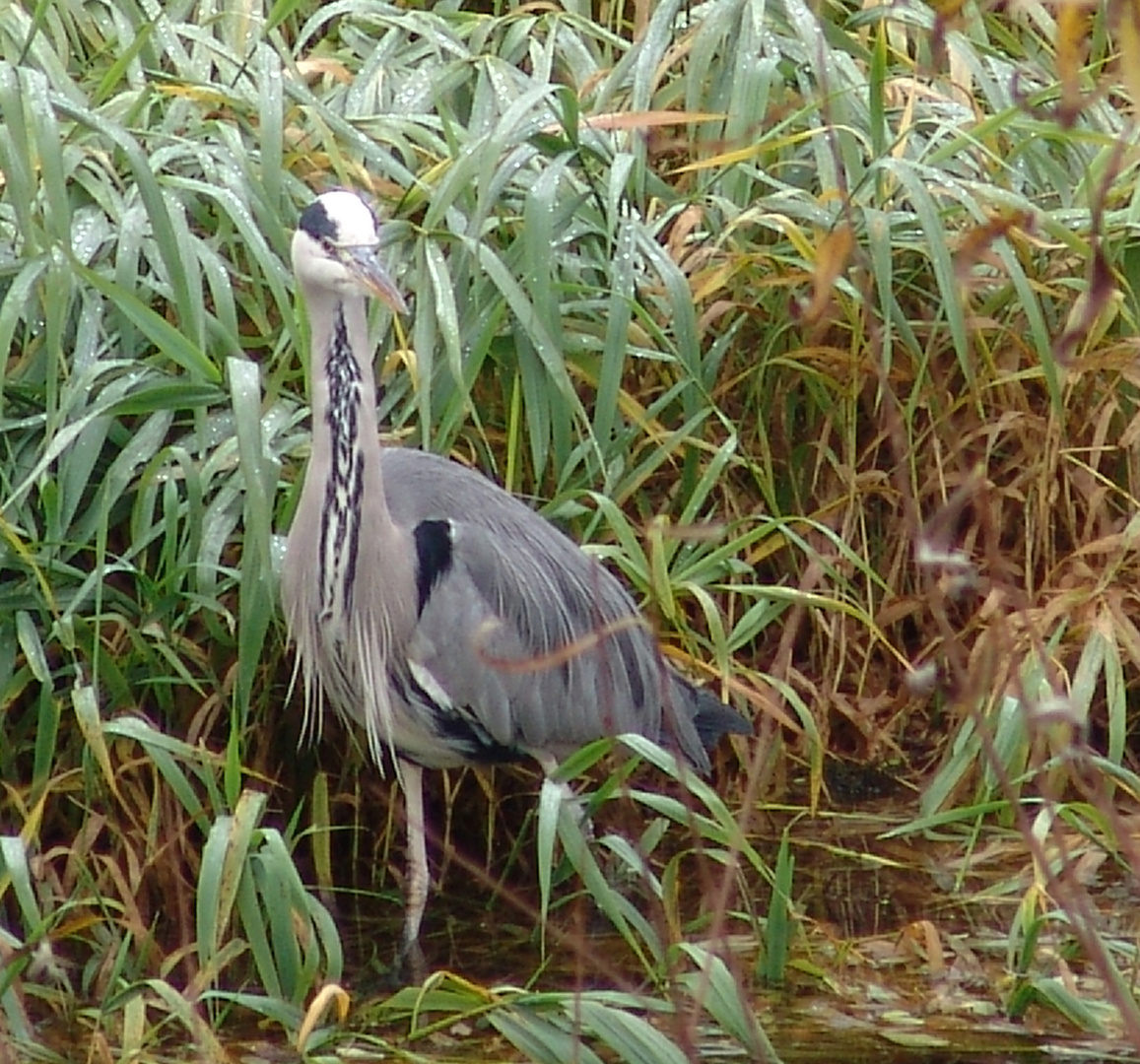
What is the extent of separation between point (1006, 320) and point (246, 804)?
1.68 meters

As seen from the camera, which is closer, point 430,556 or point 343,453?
point 343,453

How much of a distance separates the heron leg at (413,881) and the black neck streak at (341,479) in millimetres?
301

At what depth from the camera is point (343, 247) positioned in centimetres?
266

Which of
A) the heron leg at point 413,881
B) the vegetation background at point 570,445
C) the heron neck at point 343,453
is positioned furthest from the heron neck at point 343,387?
the heron leg at point 413,881

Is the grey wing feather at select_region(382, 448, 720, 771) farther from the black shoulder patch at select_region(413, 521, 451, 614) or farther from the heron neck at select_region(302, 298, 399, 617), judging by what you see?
the heron neck at select_region(302, 298, 399, 617)

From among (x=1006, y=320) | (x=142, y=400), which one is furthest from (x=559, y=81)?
(x=142, y=400)

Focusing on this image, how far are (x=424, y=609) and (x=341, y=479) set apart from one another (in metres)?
0.27

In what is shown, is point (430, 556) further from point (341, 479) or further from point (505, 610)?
point (341, 479)

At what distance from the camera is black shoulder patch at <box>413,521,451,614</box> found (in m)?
2.99

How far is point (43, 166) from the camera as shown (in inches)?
119

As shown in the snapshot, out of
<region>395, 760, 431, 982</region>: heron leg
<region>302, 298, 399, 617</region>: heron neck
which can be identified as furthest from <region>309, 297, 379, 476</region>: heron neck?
<region>395, 760, 431, 982</region>: heron leg

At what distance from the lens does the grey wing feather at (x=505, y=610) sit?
9.77 ft

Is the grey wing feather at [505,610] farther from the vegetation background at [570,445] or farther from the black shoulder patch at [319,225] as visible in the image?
the black shoulder patch at [319,225]

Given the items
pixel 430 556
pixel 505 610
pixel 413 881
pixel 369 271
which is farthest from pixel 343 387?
pixel 413 881
